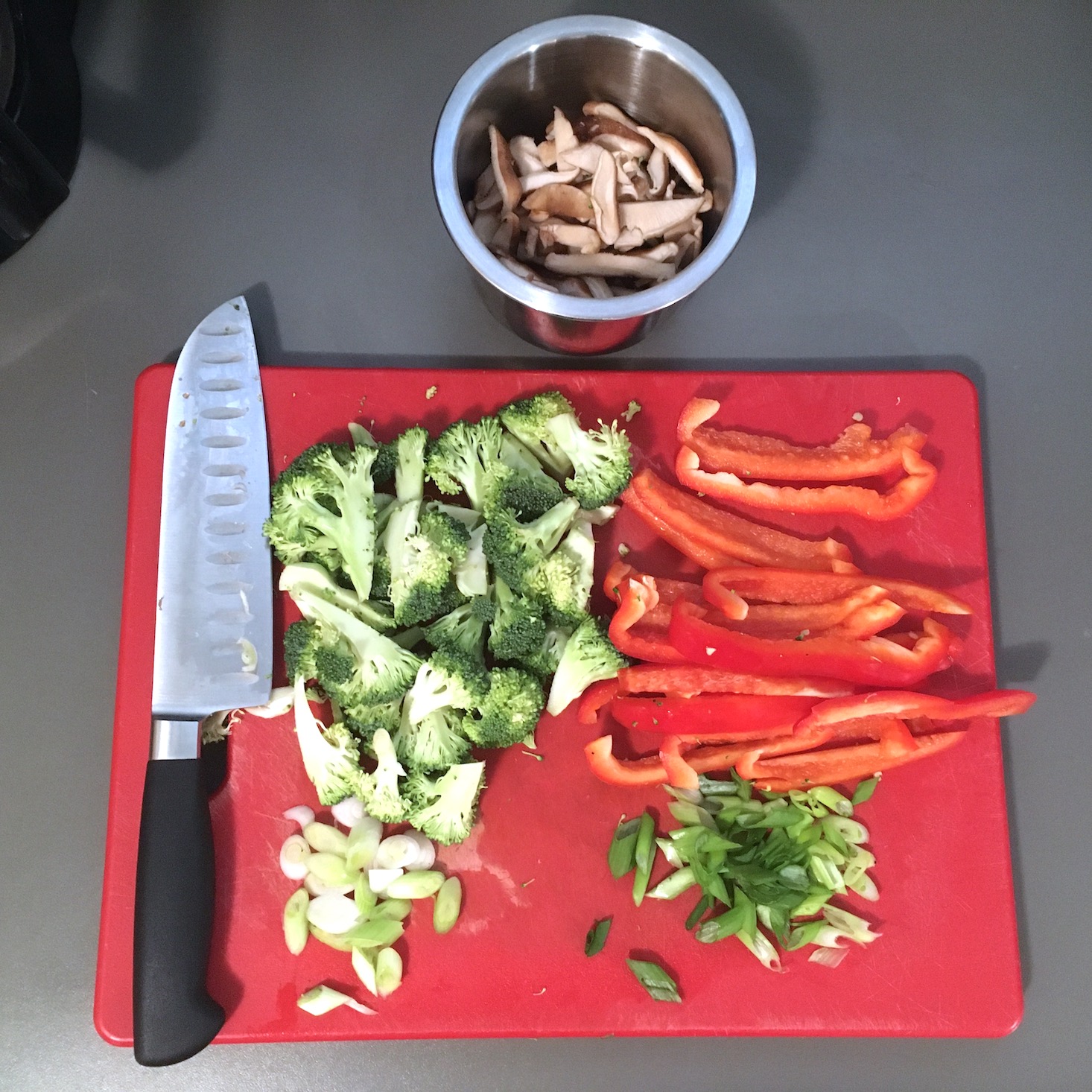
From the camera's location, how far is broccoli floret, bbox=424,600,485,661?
170 cm

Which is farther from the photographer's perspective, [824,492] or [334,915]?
[824,492]

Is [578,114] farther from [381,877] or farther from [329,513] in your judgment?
[381,877]

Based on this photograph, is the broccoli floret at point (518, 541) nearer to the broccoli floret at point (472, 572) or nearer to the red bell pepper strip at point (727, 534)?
the broccoli floret at point (472, 572)

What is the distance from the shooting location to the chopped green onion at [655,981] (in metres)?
1.73

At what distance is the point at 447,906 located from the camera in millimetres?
1734

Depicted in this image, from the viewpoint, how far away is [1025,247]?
215cm

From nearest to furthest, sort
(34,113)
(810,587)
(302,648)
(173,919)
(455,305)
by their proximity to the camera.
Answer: (173,919) → (302,648) → (810,587) → (34,113) → (455,305)

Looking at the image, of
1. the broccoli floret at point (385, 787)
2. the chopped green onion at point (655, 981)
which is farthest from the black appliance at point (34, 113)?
the chopped green onion at point (655, 981)

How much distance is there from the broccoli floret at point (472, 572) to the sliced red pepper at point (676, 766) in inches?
17.5

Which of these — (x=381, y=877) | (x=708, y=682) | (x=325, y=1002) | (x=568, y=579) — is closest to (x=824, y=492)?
(x=708, y=682)

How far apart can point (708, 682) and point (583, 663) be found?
0.24m

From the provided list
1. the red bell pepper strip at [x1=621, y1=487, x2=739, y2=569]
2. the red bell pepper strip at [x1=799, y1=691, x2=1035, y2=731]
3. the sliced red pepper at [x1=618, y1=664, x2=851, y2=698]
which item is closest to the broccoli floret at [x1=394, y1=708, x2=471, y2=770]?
the sliced red pepper at [x1=618, y1=664, x2=851, y2=698]

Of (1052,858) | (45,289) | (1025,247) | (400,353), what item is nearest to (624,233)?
(400,353)

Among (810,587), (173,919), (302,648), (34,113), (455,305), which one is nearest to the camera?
(173,919)
